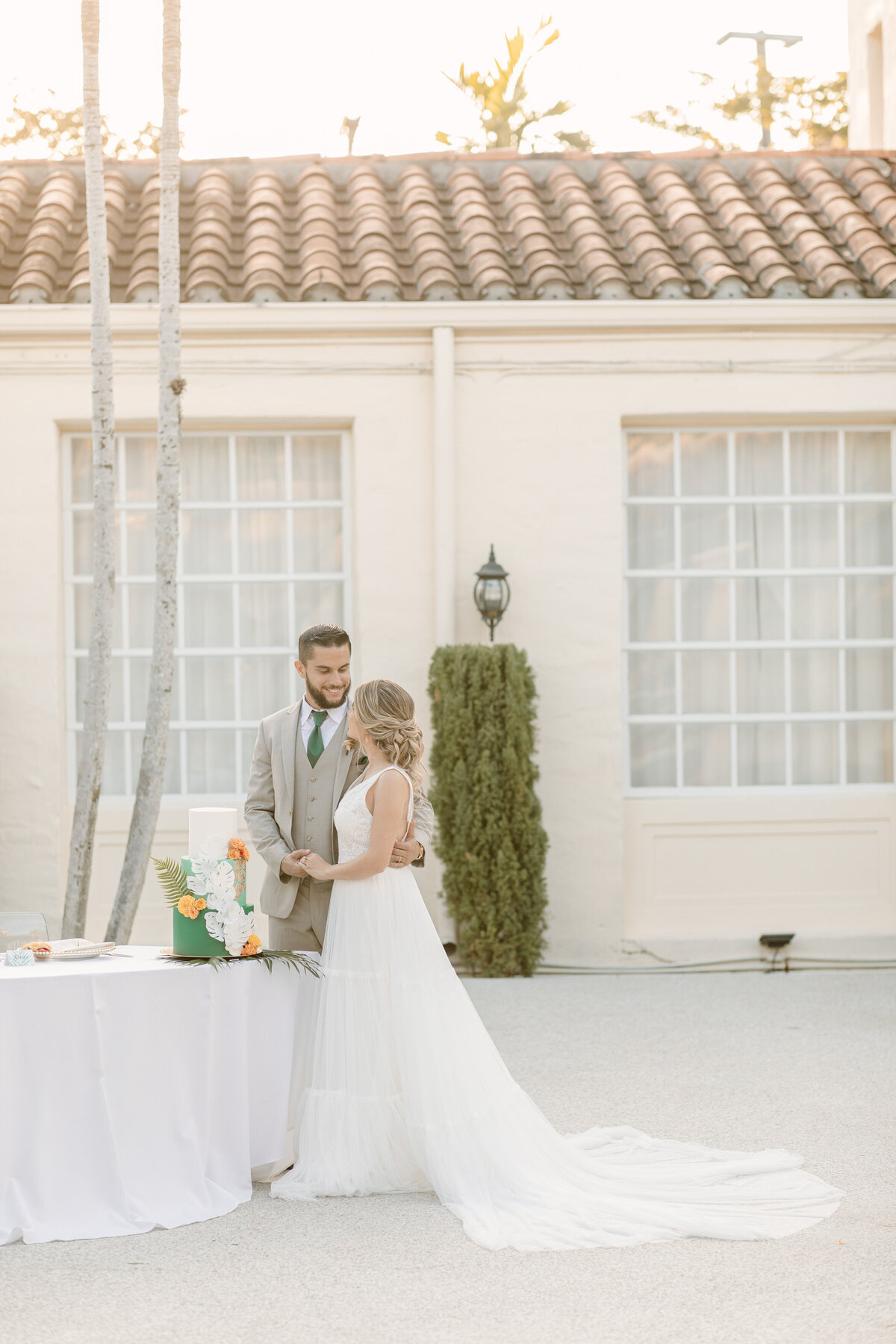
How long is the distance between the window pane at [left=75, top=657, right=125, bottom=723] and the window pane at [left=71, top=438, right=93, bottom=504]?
1001 mm

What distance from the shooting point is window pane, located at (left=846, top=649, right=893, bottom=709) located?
359 inches

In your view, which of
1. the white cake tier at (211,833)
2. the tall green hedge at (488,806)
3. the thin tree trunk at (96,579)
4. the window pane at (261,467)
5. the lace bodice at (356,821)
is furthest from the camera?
the window pane at (261,467)

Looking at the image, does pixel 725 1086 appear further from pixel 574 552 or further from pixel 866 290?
pixel 866 290

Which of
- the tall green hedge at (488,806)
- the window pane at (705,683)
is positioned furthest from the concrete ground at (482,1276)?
the window pane at (705,683)

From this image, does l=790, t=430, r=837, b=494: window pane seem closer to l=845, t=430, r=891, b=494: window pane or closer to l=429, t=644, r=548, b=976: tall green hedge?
l=845, t=430, r=891, b=494: window pane

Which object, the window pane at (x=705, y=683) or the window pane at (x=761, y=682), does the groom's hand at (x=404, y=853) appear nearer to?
the window pane at (x=705, y=683)

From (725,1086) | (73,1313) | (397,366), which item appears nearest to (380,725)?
(73,1313)

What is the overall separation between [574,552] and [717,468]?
1.10 m

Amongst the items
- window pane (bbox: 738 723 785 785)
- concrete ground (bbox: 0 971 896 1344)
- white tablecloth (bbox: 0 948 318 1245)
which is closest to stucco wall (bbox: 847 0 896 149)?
window pane (bbox: 738 723 785 785)

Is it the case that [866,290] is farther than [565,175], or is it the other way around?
[565,175]

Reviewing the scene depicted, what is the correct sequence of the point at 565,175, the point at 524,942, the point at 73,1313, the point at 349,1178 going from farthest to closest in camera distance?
the point at 565,175, the point at 524,942, the point at 349,1178, the point at 73,1313

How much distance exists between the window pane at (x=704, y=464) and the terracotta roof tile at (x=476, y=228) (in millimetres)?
891

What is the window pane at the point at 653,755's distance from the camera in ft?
29.5

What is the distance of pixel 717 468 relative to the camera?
9.02 metres
